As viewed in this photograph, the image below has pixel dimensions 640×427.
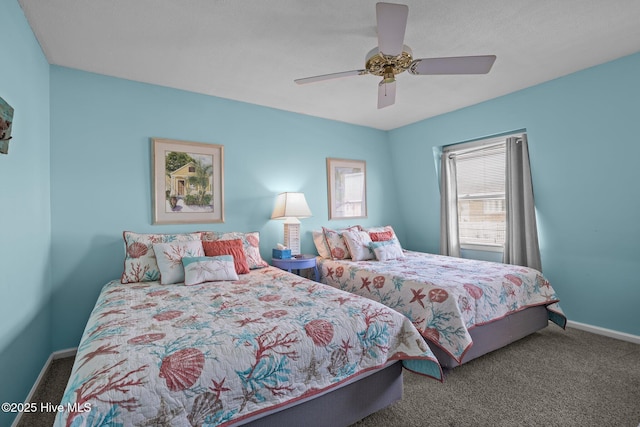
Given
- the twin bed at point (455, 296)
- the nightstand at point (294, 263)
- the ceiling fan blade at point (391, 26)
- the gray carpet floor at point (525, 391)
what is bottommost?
the gray carpet floor at point (525, 391)

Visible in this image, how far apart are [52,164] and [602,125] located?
489cm

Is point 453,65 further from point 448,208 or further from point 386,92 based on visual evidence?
point 448,208

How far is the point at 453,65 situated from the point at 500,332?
213 centimetres

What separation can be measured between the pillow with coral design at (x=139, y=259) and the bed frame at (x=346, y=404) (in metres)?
1.76

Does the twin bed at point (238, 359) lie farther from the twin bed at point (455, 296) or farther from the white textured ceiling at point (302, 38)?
the white textured ceiling at point (302, 38)

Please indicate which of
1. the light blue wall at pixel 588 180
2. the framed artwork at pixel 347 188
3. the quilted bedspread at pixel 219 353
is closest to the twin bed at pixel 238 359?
the quilted bedspread at pixel 219 353

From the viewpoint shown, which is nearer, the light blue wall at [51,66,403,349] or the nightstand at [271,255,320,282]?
the light blue wall at [51,66,403,349]

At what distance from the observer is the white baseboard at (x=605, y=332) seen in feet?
9.14

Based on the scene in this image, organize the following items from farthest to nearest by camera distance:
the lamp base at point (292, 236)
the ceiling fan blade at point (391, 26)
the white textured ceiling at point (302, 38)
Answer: the lamp base at point (292, 236), the white textured ceiling at point (302, 38), the ceiling fan blade at point (391, 26)

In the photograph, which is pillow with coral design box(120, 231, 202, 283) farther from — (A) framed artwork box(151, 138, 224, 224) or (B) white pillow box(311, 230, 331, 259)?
(B) white pillow box(311, 230, 331, 259)

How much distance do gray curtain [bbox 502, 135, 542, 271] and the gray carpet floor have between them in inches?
40.1

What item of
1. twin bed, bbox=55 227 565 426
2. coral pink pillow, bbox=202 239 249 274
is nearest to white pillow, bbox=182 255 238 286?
twin bed, bbox=55 227 565 426

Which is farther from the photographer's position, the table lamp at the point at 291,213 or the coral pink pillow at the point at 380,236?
the coral pink pillow at the point at 380,236

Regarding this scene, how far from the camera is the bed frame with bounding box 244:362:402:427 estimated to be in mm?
1461
